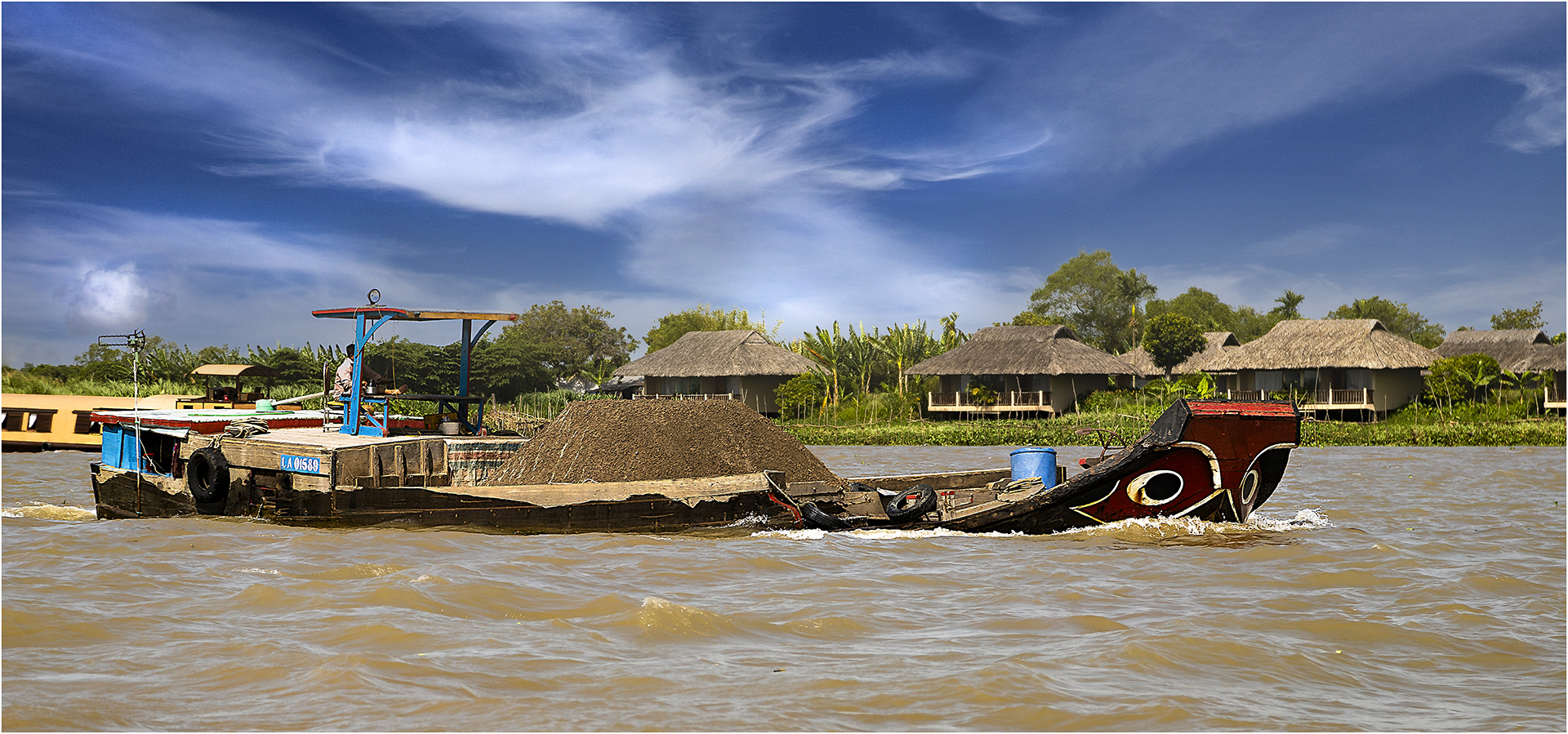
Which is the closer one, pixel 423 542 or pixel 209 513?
pixel 423 542

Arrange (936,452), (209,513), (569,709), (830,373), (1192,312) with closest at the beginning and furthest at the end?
1. (569,709)
2. (209,513)
3. (936,452)
4. (830,373)
5. (1192,312)

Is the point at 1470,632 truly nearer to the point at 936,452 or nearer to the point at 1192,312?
the point at 936,452

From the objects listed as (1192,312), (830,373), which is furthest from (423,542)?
(1192,312)

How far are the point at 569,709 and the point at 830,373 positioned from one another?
3231cm

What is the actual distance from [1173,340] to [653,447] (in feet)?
103

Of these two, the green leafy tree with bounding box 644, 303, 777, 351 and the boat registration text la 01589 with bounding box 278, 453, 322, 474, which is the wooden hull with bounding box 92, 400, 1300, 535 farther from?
the green leafy tree with bounding box 644, 303, 777, 351

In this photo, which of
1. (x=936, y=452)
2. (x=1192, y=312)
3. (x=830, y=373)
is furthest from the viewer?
(x=1192, y=312)

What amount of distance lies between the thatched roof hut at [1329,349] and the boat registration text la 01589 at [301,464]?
31.4m

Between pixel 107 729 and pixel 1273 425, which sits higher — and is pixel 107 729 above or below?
below

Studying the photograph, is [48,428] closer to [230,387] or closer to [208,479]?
[230,387]

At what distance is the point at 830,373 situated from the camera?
36.2 m

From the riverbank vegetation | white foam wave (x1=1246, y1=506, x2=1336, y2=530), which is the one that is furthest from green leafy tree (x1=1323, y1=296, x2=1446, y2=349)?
white foam wave (x1=1246, y1=506, x2=1336, y2=530)

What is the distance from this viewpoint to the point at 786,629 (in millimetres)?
5324

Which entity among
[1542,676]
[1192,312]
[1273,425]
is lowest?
Result: [1542,676]
